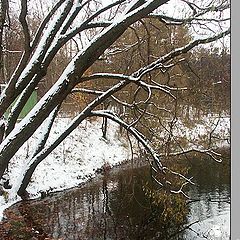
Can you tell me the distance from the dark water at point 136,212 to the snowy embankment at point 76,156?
32 cm

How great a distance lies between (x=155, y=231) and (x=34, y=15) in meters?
2.39

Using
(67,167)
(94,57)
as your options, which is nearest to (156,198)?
(94,57)

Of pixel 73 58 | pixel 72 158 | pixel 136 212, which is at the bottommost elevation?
pixel 136 212

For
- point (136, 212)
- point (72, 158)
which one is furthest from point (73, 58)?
point (72, 158)

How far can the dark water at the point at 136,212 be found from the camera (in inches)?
138

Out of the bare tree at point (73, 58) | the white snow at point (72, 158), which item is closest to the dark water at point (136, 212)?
the bare tree at point (73, 58)

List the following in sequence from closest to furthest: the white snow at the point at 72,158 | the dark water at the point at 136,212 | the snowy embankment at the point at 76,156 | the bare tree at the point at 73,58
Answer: the bare tree at the point at 73,58 < the dark water at the point at 136,212 < the snowy embankment at the point at 76,156 < the white snow at the point at 72,158

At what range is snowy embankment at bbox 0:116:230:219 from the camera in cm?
459

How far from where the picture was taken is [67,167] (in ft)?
21.0

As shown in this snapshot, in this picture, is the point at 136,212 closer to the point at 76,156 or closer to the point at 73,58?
the point at 73,58

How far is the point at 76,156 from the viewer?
6863 millimetres

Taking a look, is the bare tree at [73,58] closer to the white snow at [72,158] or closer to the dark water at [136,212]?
the dark water at [136,212]

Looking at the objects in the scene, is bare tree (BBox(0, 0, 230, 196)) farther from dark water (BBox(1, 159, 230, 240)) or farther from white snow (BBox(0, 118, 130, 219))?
white snow (BBox(0, 118, 130, 219))

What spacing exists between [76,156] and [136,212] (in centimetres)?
283
